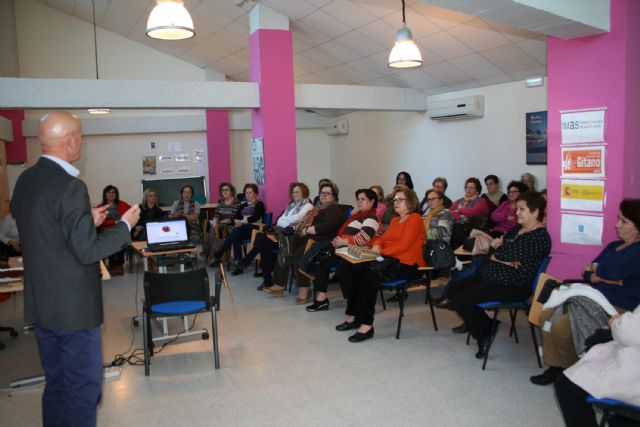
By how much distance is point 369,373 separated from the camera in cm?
354

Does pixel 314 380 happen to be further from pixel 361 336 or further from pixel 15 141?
A: pixel 15 141

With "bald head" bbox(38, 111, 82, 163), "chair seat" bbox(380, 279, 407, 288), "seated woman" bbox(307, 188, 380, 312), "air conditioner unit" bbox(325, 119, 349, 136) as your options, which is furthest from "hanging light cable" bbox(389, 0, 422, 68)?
"air conditioner unit" bbox(325, 119, 349, 136)

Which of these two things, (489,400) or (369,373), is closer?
(489,400)

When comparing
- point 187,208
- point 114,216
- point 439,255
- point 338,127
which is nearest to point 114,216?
point 114,216

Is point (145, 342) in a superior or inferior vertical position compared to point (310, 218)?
inferior

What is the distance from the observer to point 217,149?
11.1 meters

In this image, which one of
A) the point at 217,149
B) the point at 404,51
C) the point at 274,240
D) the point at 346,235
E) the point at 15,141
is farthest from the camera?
the point at 217,149

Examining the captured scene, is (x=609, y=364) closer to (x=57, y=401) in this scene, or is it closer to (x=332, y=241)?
(x=57, y=401)

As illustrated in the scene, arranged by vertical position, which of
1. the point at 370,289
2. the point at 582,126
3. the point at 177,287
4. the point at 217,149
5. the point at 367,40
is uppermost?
the point at 367,40

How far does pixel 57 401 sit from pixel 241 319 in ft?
8.56

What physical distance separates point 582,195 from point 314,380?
2.28m

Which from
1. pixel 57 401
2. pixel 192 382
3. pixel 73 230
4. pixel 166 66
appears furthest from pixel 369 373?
pixel 166 66

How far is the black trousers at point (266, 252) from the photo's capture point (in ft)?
19.7

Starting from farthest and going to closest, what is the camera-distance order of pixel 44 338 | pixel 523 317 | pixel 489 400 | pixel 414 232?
1. pixel 523 317
2. pixel 414 232
3. pixel 489 400
4. pixel 44 338
